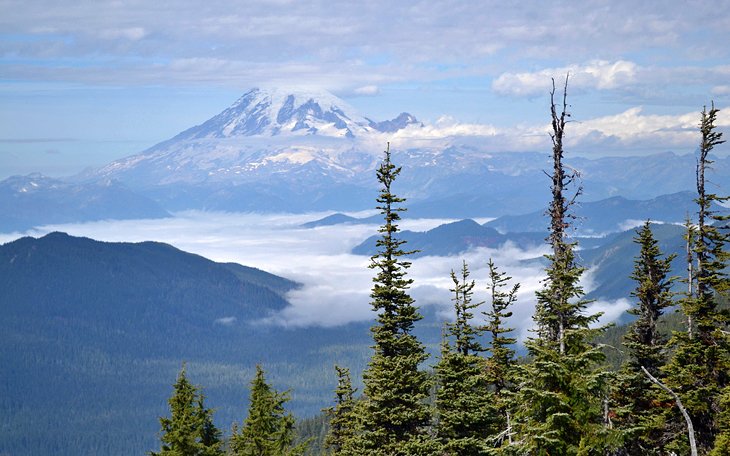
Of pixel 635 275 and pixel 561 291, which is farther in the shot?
pixel 635 275

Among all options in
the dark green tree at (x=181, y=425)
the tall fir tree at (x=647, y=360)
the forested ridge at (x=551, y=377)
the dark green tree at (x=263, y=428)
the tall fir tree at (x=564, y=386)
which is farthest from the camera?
the dark green tree at (x=263, y=428)

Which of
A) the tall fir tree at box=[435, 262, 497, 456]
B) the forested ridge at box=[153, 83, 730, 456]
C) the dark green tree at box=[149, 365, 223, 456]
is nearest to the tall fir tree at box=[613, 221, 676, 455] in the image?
the forested ridge at box=[153, 83, 730, 456]

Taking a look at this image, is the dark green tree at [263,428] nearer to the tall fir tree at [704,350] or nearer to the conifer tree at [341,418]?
the conifer tree at [341,418]

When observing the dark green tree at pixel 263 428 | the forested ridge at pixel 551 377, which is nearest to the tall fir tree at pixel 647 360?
the forested ridge at pixel 551 377

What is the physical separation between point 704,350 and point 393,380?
1427 centimetres

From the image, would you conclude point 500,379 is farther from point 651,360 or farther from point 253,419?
point 253,419

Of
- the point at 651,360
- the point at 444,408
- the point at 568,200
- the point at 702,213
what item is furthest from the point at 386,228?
the point at 651,360

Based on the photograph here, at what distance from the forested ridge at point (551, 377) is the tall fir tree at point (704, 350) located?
6cm

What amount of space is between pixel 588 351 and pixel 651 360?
75.4 feet

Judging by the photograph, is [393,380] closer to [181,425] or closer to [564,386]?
[181,425]

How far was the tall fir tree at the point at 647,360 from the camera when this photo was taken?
38.3 metres

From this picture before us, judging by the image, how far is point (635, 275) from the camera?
45.9 metres

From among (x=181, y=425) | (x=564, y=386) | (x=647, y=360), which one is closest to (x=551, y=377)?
(x=564, y=386)

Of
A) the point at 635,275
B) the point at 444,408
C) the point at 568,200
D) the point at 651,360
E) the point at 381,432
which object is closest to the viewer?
the point at 568,200
